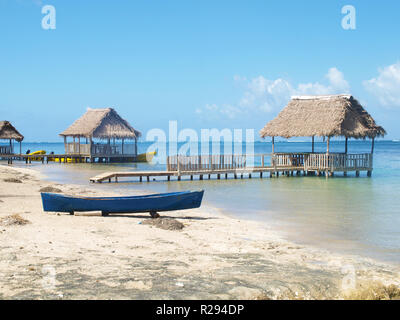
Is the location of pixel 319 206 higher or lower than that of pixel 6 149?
lower

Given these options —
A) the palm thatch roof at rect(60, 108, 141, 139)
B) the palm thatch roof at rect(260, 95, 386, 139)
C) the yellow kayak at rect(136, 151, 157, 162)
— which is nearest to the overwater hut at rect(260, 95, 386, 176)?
the palm thatch roof at rect(260, 95, 386, 139)

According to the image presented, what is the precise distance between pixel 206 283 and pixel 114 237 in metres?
3.30

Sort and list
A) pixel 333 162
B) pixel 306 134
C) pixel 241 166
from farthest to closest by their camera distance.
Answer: pixel 241 166 < pixel 306 134 < pixel 333 162

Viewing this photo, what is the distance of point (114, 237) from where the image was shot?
880 cm

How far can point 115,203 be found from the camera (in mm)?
10992

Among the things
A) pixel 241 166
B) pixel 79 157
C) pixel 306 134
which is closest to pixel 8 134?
pixel 79 157

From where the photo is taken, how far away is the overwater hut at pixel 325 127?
24.7 m

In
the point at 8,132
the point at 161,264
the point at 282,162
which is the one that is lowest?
the point at 161,264

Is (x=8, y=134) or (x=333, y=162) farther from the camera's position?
(x=8, y=134)

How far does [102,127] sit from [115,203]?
2665cm

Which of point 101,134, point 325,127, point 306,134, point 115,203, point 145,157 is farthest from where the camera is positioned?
point 145,157

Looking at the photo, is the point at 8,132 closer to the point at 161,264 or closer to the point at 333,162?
the point at 333,162

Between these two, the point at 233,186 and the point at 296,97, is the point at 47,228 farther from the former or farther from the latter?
the point at 296,97
